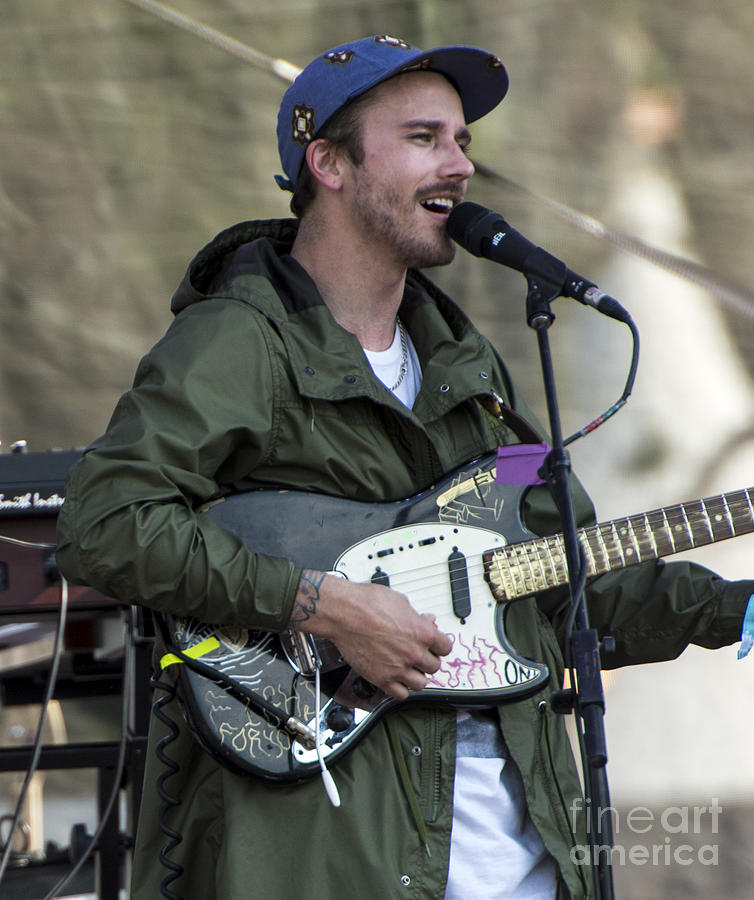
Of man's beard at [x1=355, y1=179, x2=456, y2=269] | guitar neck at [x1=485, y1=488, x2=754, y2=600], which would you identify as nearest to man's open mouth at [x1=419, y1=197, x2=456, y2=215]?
man's beard at [x1=355, y1=179, x2=456, y2=269]

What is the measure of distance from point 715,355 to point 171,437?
1.85 metres

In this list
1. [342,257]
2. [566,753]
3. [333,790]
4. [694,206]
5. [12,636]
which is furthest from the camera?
[694,206]

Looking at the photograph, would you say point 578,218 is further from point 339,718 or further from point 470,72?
point 339,718

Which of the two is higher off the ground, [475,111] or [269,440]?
[475,111]

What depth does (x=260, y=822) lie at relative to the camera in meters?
1.70

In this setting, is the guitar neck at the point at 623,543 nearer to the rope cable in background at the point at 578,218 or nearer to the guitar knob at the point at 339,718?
the guitar knob at the point at 339,718

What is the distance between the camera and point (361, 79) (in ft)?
6.91

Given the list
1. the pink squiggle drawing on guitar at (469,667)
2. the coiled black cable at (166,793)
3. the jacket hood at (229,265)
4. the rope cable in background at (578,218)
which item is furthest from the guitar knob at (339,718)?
the rope cable in background at (578,218)

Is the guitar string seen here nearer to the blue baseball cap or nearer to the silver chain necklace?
the silver chain necklace

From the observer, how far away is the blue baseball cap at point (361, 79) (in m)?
2.11

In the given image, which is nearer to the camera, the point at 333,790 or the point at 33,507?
the point at 333,790

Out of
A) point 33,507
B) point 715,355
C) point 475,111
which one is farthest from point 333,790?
point 715,355

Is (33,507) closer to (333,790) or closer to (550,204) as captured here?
(333,790)

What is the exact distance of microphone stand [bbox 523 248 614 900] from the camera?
4.60ft
